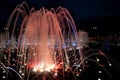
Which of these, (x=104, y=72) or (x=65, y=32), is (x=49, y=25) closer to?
(x=104, y=72)

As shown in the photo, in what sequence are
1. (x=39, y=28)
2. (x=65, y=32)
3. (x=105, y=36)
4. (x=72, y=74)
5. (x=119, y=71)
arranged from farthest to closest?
(x=65, y=32) → (x=105, y=36) → (x=39, y=28) → (x=119, y=71) → (x=72, y=74)

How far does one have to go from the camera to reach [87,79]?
1241cm

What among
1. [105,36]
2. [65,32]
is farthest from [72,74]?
[65,32]

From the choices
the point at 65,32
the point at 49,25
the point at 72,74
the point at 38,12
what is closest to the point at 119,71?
the point at 72,74

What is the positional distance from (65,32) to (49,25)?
176ft

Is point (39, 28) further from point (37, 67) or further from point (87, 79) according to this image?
point (87, 79)

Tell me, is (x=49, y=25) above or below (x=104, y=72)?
above

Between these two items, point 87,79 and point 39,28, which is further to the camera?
point 39,28

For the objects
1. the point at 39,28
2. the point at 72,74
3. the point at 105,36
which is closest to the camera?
the point at 72,74

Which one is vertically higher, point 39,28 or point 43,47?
point 39,28

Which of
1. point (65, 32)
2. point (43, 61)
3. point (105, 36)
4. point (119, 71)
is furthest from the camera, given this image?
point (65, 32)

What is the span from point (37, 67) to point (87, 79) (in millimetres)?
4727

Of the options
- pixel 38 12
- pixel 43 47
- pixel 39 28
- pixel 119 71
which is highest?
pixel 38 12

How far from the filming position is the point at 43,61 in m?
16.5
